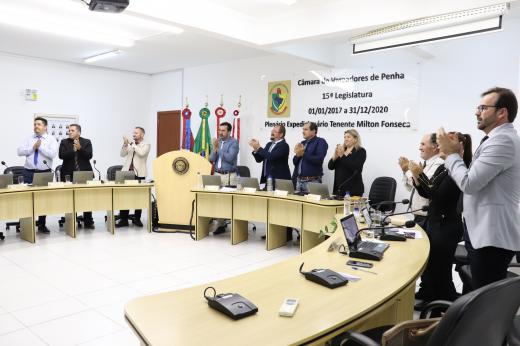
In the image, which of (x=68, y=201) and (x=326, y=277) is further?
(x=68, y=201)

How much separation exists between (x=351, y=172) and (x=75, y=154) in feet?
13.3

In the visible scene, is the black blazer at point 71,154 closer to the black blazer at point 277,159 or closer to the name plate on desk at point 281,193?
the black blazer at point 277,159

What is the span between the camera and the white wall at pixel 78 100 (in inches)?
306

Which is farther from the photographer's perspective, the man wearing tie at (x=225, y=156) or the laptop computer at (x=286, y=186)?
the man wearing tie at (x=225, y=156)

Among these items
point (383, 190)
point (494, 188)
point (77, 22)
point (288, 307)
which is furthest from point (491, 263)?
point (77, 22)

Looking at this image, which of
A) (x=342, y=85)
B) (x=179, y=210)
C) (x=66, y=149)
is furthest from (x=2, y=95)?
(x=342, y=85)

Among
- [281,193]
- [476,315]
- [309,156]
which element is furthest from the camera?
[309,156]

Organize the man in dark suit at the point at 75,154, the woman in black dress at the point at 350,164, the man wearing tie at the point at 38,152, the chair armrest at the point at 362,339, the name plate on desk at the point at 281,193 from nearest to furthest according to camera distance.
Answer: the chair armrest at the point at 362,339 → the name plate on desk at the point at 281,193 → the woman in black dress at the point at 350,164 → the man wearing tie at the point at 38,152 → the man in dark suit at the point at 75,154

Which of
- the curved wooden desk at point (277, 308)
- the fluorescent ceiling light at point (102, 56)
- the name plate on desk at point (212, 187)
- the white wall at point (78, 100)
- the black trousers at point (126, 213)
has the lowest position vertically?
the black trousers at point (126, 213)

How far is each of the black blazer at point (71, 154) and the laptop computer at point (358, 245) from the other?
4.74 meters

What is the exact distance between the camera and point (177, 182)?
6.05m

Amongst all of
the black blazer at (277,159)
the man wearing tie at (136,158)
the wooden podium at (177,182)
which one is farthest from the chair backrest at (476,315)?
the man wearing tie at (136,158)

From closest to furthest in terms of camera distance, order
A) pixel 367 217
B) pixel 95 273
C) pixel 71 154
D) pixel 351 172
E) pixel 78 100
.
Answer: pixel 367 217
pixel 95 273
pixel 351 172
pixel 71 154
pixel 78 100

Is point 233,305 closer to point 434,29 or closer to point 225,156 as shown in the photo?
point 434,29
